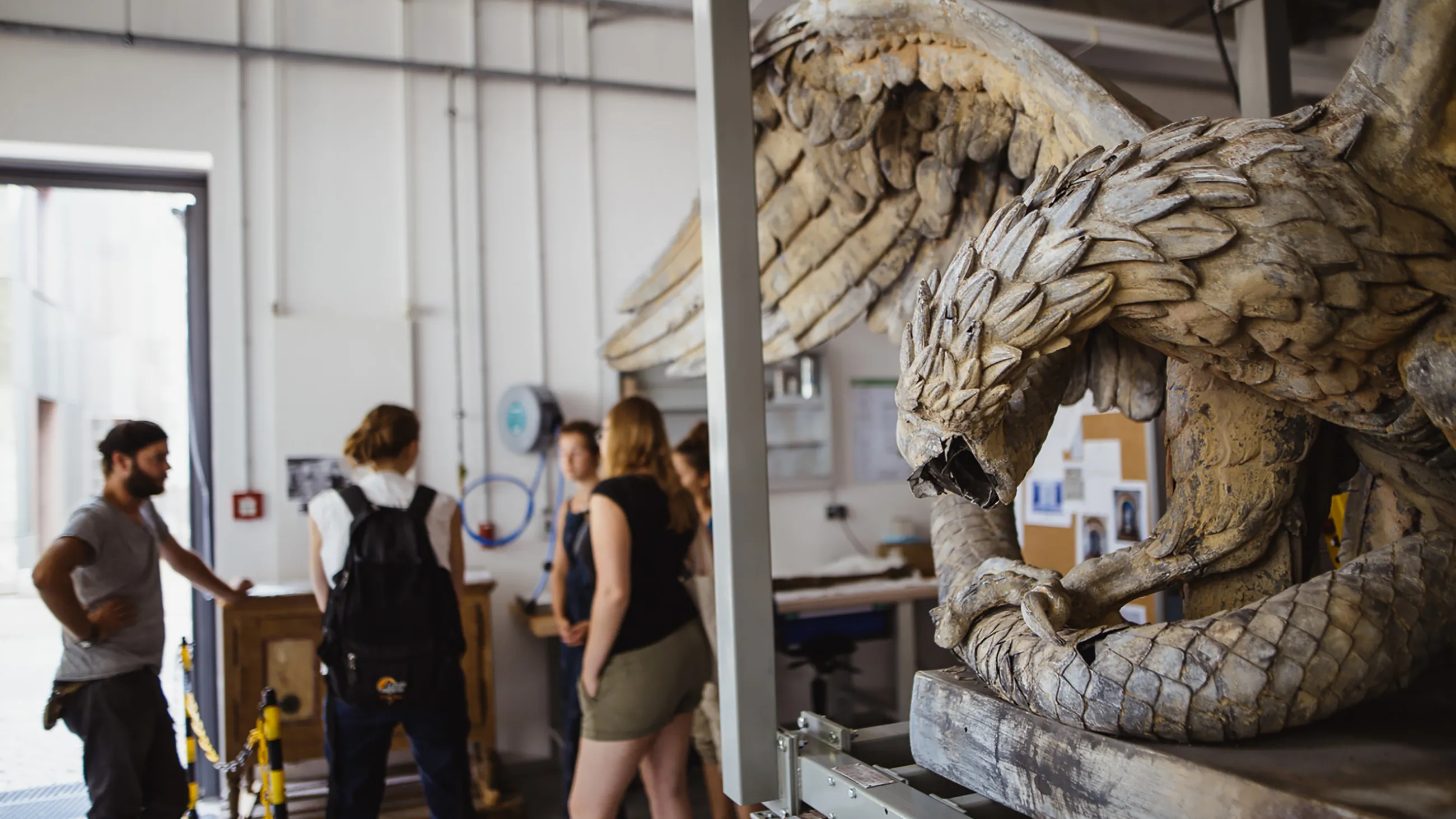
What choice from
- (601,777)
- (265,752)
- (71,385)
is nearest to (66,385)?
(71,385)

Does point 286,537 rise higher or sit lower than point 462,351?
lower

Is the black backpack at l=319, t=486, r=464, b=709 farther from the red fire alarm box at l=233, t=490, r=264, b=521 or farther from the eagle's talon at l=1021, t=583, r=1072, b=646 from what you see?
the eagle's talon at l=1021, t=583, r=1072, b=646

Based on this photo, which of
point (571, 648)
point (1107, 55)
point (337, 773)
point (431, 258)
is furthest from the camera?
point (1107, 55)

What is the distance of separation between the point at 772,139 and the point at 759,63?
0.61 feet

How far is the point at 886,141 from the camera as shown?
1403mm

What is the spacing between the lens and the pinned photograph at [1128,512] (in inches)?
A: 167

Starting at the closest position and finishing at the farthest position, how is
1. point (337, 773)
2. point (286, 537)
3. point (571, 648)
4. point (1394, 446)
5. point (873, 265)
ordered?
point (1394, 446), point (873, 265), point (337, 773), point (571, 648), point (286, 537)

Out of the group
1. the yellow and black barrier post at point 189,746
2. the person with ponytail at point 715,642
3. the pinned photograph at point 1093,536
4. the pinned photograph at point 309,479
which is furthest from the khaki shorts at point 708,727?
the pinned photograph at point 1093,536

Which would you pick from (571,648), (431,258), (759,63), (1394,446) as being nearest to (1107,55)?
(431,258)

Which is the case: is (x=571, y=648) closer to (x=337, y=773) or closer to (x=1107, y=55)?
(x=337, y=773)

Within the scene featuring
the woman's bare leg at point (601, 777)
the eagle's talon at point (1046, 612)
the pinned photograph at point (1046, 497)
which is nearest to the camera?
the eagle's talon at point (1046, 612)

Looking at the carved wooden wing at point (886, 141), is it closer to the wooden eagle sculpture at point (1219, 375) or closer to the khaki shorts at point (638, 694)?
the wooden eagle sculpture at point (1219, 375)

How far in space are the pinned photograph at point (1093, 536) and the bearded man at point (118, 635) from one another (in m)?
3.52

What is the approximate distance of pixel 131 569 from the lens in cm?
288
